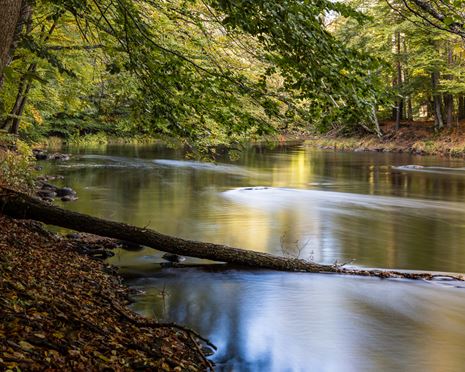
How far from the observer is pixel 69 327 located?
14.4 feet

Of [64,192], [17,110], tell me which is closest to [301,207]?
[64,192]

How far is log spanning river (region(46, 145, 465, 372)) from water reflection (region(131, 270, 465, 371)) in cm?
2

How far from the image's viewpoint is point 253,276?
9.09 m

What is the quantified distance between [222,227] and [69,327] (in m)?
10.0

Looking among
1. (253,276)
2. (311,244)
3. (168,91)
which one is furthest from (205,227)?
(168,91)

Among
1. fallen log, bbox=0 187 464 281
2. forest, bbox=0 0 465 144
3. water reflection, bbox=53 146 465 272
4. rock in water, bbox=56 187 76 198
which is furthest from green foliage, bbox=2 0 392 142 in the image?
rock in water, bbox=56 187 76 198

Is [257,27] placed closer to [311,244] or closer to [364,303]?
[364,303]

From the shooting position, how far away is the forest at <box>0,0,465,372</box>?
4309mm

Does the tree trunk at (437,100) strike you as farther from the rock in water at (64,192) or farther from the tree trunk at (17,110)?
the tree trunk at (17,110)

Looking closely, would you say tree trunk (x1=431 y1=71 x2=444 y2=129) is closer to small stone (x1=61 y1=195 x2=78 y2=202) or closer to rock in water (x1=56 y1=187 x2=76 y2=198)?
rock in water (x1=56 y1=187 x2=76 y2=198)

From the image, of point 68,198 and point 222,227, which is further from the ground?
point 68,198

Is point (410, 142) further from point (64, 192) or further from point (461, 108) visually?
point (64, 192)

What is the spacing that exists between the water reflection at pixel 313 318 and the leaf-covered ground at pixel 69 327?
92 cm

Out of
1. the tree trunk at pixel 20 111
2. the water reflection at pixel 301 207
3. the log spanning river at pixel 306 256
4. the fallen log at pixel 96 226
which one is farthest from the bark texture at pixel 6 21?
the tree trunk at pixel 20 111
